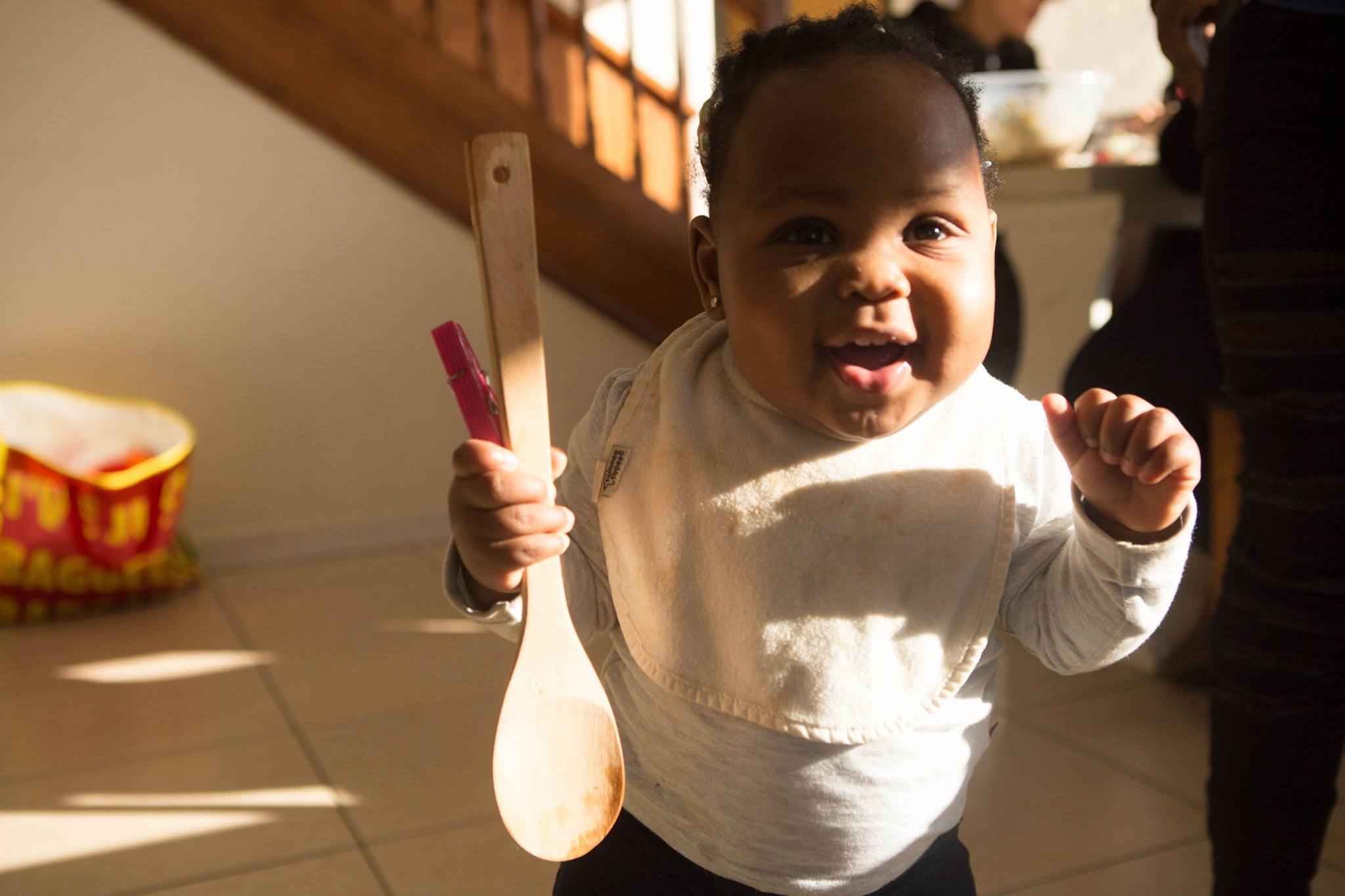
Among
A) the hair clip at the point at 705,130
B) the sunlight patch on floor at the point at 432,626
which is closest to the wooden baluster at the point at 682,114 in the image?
the sunlight patch on floor at the point at 432,626

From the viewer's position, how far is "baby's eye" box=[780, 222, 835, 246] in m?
0.63

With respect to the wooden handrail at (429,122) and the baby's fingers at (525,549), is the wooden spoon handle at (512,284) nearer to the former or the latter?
Answer: the baby's fingers at (525,549)

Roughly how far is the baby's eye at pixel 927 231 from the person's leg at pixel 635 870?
373 millimetres

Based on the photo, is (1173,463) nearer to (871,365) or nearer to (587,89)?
(871,365)

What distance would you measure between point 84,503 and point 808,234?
181cm

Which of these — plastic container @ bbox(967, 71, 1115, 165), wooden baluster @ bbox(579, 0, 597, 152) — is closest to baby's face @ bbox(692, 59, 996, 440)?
plastic container @ bbox(967, 71, 1115, 165)

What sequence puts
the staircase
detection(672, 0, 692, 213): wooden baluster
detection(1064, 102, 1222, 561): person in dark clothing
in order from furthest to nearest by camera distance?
detection(672, 0, 692, 213): wooden baluster → the staircase → detection(1064, 102, 1222, 561): person in dark clothing

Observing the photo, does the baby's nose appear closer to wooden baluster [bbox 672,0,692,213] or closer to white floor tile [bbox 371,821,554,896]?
white floor tile [bbox 371,821,554,896]

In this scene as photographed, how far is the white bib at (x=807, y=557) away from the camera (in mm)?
699

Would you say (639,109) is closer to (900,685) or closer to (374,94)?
(374,94)

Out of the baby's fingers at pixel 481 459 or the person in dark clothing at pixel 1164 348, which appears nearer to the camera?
the baby's fingers at pixel 481 459

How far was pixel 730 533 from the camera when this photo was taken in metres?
0.72

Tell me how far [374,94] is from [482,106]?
0.21m

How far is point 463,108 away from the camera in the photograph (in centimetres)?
251
